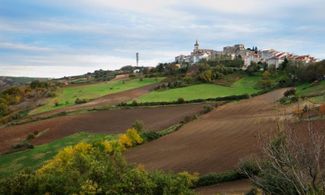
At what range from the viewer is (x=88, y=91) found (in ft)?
331

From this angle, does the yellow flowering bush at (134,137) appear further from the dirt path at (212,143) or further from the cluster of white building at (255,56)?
the cluster of white building at (255,56)

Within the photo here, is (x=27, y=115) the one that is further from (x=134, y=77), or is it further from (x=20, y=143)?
(x=134, y=77)

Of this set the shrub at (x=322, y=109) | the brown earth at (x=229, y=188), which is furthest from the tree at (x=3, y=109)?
the brown earth at (x=229, y=188)

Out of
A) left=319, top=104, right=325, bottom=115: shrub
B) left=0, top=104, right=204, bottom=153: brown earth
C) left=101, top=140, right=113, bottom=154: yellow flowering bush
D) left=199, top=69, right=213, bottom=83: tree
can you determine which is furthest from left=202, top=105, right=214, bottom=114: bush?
left=199, top=69, right=213, bottom=83: tree

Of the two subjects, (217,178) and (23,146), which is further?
(23,146)

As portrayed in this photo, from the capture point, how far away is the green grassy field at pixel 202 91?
267 feet

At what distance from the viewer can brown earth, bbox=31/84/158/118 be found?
78.2m

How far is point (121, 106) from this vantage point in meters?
77.6

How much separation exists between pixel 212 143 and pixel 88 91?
192 feet

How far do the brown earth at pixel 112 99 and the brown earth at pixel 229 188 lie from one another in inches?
1883

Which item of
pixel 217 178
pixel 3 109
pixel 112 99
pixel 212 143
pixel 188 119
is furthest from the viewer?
pixel 3 109

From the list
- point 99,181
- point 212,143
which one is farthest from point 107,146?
point 99,181

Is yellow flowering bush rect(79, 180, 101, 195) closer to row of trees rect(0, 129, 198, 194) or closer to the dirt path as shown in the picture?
row of trees rect(0, 129, 198, 194)

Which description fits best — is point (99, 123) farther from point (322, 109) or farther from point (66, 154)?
point (322, 109)
